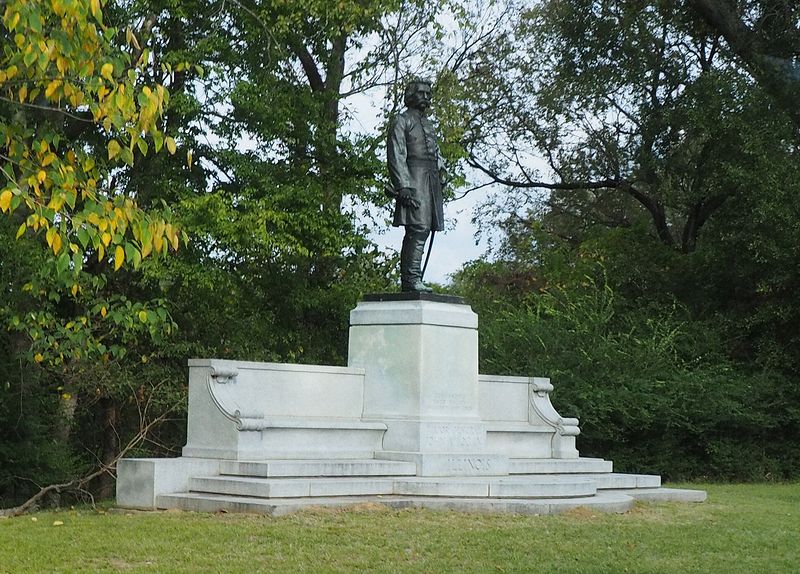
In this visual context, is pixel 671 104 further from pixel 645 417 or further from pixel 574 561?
pixel 574 561

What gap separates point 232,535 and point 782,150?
16220mm

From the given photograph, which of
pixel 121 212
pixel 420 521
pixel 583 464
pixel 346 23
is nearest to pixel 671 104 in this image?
pixel 346 23

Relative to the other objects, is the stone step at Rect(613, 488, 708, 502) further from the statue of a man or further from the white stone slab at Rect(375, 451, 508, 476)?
the statue of a man

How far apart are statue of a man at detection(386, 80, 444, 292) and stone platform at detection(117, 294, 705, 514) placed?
60 centimetres

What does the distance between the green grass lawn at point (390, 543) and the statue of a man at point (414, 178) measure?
3868mm

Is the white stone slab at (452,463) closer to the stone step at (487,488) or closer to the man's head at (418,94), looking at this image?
the stone step at (487,488)

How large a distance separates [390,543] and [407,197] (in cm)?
558

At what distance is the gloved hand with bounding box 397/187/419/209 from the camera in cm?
1373

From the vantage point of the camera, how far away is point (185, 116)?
21219 millimetres

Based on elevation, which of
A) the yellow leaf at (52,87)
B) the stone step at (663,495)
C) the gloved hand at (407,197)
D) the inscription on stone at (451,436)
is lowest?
the stone step at (663,495)

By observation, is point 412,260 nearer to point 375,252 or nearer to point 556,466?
point 556,466

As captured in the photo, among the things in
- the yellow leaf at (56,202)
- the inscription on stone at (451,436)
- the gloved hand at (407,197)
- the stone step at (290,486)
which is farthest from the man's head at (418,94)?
the yellow leaf at (56,202)

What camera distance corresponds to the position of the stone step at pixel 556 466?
45.6 ft

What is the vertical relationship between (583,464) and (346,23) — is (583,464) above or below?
below
